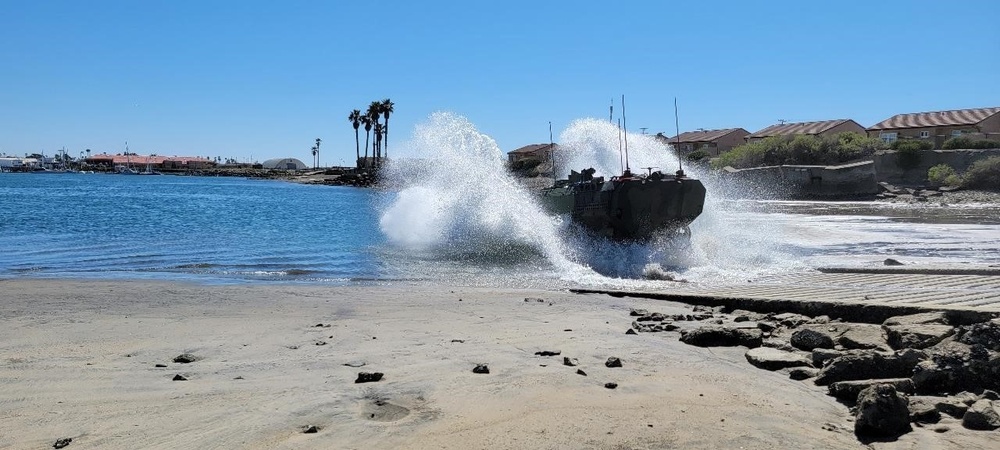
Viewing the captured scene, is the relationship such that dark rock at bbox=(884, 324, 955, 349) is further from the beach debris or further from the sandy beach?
the beach debris

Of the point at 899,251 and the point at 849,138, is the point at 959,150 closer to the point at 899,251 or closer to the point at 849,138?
the point at 849,138

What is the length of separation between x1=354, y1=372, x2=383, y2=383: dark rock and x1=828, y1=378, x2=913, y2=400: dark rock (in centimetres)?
392

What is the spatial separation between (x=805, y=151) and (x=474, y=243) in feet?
175

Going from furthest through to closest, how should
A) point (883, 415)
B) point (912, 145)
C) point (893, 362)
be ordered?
point (912, 145)
point (893, 362)
point (883, 415)

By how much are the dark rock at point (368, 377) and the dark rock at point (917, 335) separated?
16.5ft

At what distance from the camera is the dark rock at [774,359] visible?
7.58 meters

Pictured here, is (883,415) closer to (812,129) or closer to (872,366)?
(872,366)

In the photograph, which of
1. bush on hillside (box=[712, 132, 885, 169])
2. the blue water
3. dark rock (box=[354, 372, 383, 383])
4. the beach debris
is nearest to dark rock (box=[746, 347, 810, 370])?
dark rock (box=[354, 372, 383, 383])

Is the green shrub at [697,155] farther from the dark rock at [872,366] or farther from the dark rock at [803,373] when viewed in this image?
the dark rock at [872,366]

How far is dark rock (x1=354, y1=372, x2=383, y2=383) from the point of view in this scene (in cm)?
703

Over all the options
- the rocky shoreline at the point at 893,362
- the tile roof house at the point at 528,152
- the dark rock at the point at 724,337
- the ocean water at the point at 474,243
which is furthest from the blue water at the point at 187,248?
Answer: the tile roof house at the point at 528,152

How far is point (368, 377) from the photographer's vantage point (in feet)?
23.2

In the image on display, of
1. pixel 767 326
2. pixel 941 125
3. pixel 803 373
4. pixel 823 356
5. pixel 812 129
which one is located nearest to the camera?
pixel 803 373

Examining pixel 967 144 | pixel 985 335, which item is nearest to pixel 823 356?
pixel 985 335
